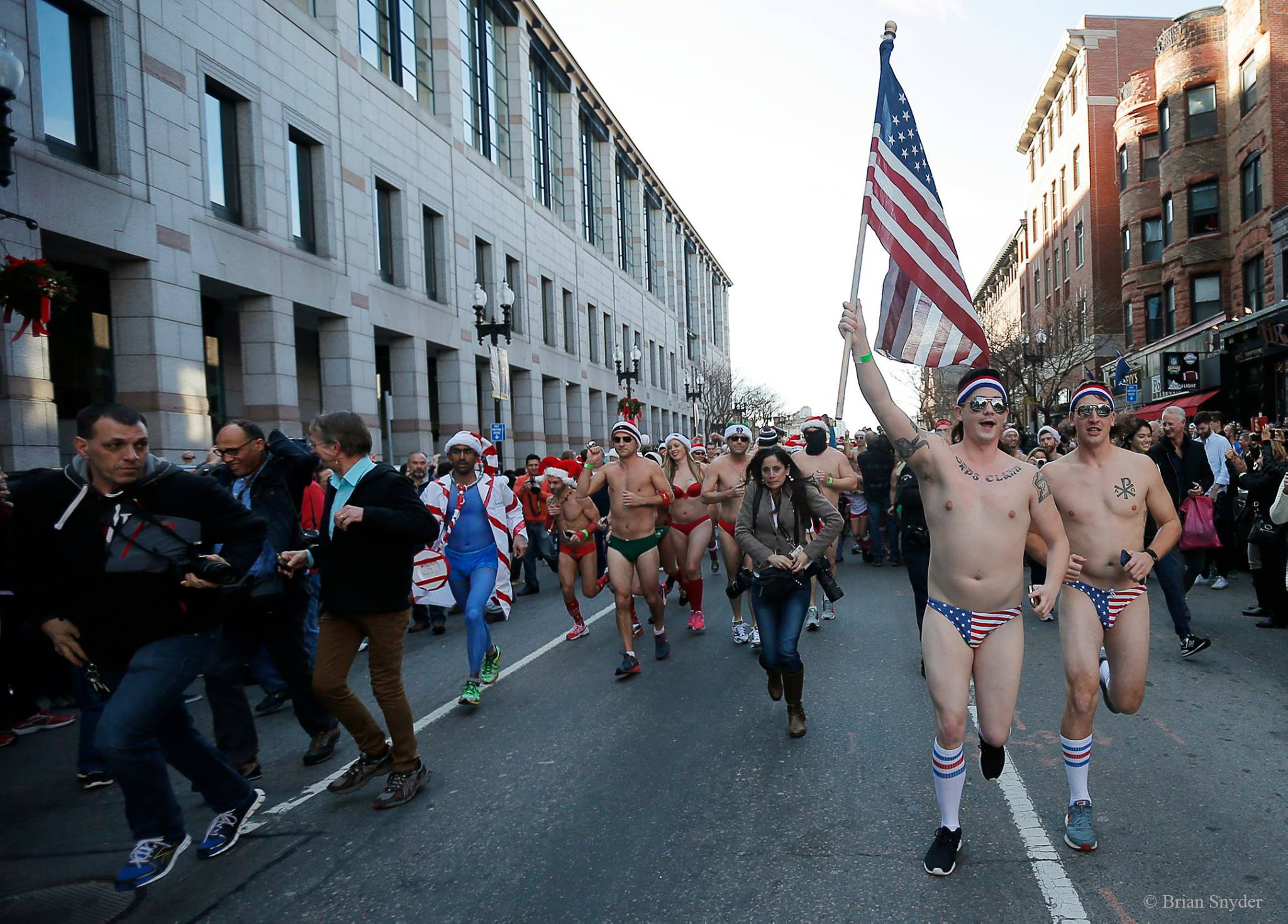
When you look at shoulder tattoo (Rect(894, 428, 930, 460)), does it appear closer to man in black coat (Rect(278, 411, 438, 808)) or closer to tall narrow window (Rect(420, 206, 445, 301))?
man in black coat (Rect(278, 411, 438, 808))

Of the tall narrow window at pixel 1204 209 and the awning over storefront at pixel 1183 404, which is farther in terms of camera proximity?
the tall narrow window at pixel 1204 209

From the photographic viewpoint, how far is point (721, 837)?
4207 millimetres

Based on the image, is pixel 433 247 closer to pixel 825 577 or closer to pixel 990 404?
pixel 825 577

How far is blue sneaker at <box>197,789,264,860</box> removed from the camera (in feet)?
14.0

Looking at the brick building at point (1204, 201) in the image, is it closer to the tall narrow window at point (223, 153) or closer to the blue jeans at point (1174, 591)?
the blue jeans at point (1174, 591)

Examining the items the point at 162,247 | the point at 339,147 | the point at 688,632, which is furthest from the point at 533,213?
the point at 688,632

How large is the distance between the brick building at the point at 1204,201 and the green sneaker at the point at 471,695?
23.8 m

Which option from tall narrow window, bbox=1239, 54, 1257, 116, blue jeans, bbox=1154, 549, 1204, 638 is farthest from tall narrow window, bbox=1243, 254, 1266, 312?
blue jeans, bbox=1154, 549, 1204, 638

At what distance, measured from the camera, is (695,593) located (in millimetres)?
9609

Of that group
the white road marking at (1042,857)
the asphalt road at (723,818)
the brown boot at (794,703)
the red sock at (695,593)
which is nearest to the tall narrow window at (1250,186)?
the asphalt road at (723,818)

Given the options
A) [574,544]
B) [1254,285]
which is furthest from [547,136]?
[574,544]

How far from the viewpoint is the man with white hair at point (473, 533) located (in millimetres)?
7023

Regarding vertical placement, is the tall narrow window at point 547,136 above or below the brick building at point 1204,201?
above

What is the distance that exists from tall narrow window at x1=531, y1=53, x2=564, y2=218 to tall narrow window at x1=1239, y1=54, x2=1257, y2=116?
2239 centimetres
